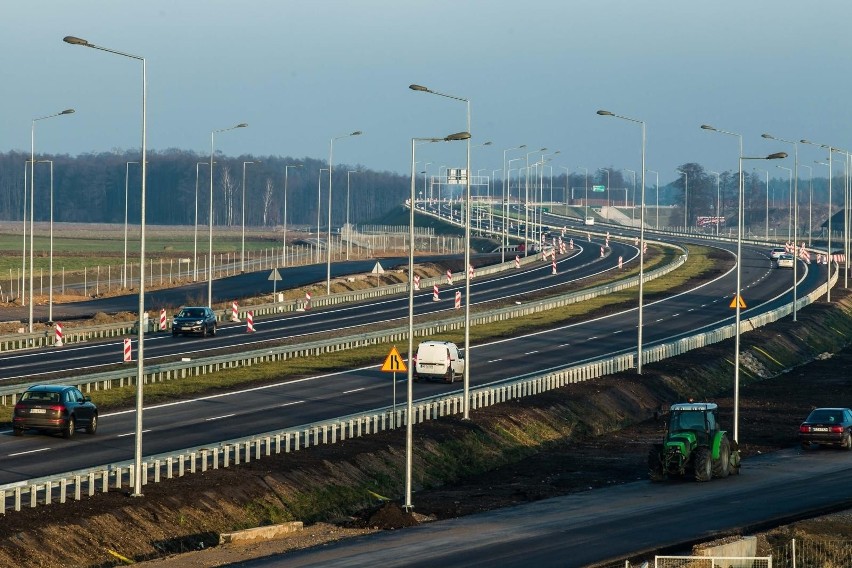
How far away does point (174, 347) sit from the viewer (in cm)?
7225

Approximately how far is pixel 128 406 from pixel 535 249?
104 meters

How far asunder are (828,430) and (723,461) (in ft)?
30.7

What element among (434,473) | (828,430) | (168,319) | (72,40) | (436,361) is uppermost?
(72,40)

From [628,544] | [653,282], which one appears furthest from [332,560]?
[653,282]

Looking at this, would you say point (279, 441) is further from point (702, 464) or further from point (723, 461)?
point (723, 461)

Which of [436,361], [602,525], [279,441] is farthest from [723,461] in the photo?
[436,361]

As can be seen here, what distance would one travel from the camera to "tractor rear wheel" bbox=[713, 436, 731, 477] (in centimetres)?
4294

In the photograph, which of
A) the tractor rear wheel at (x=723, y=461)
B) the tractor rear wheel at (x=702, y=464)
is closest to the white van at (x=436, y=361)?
the tractor rear wheel at (x=723, y=461)

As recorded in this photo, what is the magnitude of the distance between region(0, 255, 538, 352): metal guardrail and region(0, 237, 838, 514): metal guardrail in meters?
9.05

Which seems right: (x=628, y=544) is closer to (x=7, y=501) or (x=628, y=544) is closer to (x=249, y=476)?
(x=249, y=476)

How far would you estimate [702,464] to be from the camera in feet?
139

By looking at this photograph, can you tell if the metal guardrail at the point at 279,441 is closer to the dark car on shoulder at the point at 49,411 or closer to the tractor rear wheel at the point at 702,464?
the dark car on shoulder at the point at 49,411

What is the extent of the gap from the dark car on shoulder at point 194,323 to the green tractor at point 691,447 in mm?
39113

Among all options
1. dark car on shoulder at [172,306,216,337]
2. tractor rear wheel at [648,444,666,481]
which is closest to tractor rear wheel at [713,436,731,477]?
tractor rear wheel at [648,444,666,481]
